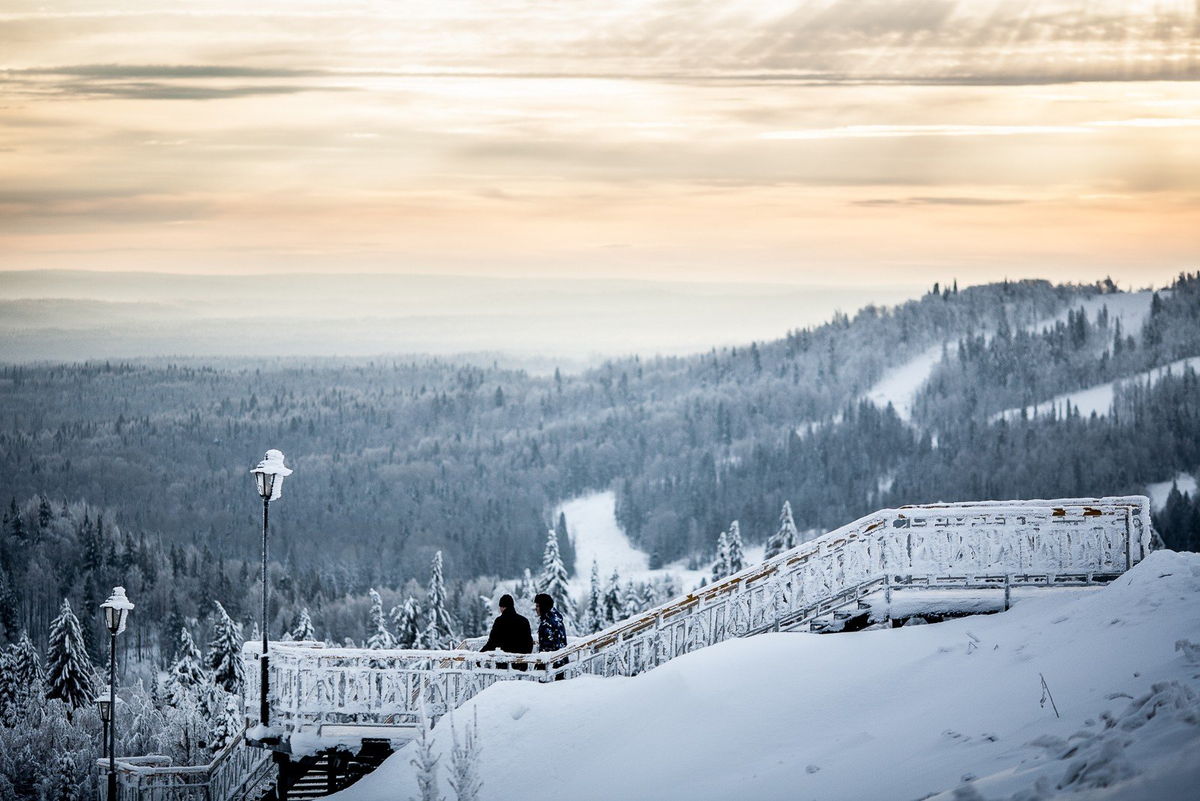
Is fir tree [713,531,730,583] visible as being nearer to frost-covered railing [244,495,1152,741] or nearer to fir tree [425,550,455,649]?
fir tree [425,550,455,649]

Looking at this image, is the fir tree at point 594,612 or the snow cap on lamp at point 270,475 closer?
the snow cap on lamp at point 270,475

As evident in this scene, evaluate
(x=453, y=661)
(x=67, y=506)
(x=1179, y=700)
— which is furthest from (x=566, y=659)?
(x=67, y=506)

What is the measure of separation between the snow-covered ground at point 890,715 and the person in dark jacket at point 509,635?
739 millimetres

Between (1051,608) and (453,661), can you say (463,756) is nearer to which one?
(453,661)

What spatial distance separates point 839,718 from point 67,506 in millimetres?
182555

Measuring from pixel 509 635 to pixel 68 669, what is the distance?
2927 inches

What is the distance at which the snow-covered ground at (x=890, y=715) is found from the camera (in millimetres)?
10805

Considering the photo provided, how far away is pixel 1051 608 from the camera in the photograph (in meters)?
16.6

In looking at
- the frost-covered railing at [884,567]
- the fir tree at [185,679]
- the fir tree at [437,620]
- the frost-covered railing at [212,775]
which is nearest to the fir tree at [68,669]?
the fir tree at [185,679]

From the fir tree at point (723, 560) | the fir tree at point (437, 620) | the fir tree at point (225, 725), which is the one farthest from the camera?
the fir tree at point (723, 560)

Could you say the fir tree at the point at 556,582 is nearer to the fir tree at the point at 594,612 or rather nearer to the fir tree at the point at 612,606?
the fir tree at the point at 612,606

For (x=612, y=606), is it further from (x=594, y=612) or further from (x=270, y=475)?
(x=270, y=475)

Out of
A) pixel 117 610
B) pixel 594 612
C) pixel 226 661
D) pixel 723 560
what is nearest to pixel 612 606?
pixel 594 612

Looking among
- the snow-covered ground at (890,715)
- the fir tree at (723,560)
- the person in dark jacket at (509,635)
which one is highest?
the fir tree at (723,560)
